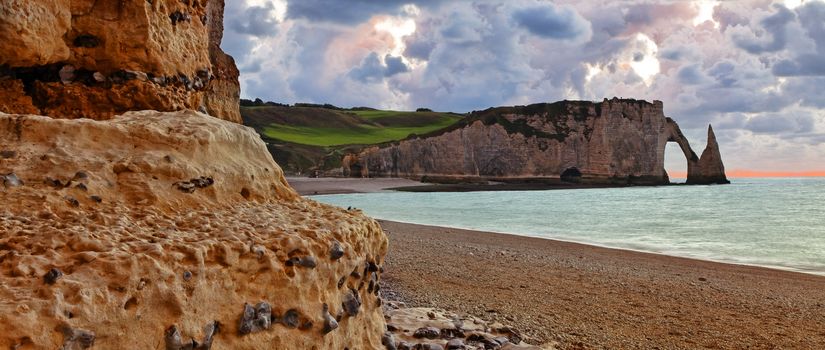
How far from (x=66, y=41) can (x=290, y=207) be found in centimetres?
173

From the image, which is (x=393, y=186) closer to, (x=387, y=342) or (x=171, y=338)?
(x=387, y=342)

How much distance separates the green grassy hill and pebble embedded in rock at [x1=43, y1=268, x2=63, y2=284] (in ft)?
277

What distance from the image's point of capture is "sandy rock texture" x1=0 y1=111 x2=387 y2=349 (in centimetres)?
226

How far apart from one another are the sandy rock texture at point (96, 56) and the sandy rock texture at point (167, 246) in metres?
0.39

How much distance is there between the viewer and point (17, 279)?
7.20ft

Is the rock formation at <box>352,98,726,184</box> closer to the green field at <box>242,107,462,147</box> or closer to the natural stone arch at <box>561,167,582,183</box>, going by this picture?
the natural stone arch at <box>561,167,582,183</box>

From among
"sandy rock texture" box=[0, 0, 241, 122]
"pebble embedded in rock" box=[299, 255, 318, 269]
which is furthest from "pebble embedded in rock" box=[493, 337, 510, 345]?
"sandy rock texture" box=[0, 0, 241, 122]

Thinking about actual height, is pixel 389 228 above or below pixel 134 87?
below

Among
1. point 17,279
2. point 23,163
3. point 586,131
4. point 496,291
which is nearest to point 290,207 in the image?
point 23,163

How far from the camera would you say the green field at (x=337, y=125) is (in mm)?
111750

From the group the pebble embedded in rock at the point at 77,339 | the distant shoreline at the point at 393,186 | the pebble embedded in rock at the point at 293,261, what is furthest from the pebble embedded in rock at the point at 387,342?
the distant shoreline at the point at 393,186

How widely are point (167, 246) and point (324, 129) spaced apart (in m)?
123

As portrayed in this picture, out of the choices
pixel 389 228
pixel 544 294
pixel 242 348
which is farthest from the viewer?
pixel 389 228

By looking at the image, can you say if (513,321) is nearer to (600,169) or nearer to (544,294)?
(544,294)
